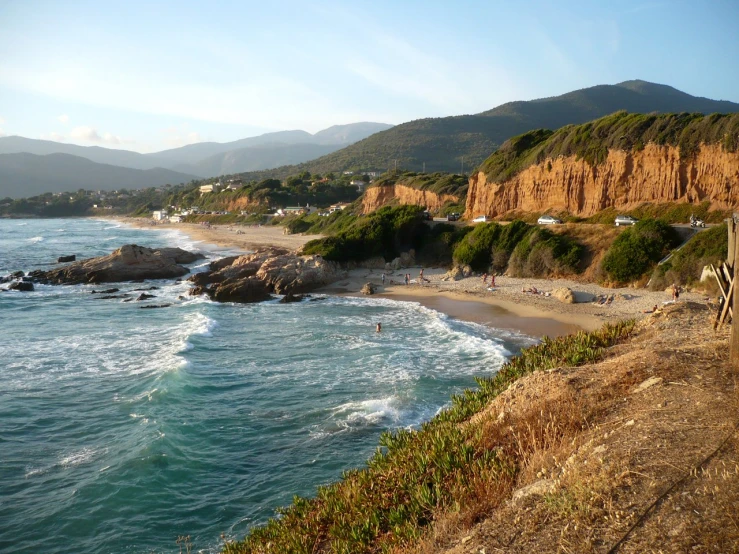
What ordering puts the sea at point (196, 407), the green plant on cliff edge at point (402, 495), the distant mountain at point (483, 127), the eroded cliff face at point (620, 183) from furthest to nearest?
the distant mountain at point (483, 127), the eroded cliff face at point (620, 183), the sea at point (196, 407), the green plant on cliff edge at point (402, 495)

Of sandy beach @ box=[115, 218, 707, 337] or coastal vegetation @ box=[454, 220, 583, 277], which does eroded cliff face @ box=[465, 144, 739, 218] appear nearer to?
coastal vegetation @ box=[454, 220, 583, 277]

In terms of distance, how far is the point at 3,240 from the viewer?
7162 cm

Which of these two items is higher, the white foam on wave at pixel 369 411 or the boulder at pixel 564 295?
the boulder at pixel 564 295

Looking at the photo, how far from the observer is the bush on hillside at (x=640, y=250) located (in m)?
27.6

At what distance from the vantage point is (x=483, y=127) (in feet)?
471

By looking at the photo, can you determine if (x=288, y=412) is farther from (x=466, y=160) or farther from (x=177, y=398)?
(x=466, y=160)

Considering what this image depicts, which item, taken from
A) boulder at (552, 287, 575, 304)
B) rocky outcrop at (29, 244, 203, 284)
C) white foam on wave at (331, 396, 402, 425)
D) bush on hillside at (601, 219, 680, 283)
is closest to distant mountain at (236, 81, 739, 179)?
rocky outcrop at (29, 244, 203, 284)

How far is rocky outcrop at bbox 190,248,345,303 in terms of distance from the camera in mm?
31375

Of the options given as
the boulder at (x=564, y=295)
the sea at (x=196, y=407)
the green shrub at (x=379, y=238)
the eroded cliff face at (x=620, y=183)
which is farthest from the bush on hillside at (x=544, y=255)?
the sea at (x=196, y=407)

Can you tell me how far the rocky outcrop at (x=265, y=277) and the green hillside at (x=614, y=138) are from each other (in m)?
16.7

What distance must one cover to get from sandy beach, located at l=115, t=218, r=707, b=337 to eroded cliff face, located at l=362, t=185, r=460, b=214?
67.2ft

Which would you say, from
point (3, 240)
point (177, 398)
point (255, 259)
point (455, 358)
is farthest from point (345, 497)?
point (3, 240)

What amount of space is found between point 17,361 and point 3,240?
6429 centimetres

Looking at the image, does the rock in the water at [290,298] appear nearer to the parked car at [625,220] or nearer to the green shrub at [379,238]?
the green shrub at [379,238]
